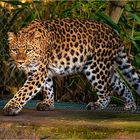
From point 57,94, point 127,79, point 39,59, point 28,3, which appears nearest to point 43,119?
point 39,59

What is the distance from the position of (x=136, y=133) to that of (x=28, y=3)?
4.23 metres

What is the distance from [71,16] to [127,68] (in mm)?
1860

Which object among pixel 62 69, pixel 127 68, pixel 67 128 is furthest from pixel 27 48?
pixel 127 68

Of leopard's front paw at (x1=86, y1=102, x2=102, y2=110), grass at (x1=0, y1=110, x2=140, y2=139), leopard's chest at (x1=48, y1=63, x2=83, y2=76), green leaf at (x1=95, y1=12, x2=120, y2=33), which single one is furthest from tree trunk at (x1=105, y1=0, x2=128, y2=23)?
grass at (x1=0, y1=110, x2=140, y2=139)

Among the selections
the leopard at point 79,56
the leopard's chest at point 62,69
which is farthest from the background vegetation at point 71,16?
the leopard's chest at point 62,69

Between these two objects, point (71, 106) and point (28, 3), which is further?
point (28, 3)

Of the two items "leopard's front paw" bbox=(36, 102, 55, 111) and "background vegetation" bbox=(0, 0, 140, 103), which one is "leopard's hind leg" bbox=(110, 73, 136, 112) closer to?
"background vegetation" bbox=(0, 0, 140, 103)

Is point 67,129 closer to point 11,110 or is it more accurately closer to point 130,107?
point 11,110

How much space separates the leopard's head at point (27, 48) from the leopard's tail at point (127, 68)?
1278 mm

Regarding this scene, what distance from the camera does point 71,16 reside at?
996cm

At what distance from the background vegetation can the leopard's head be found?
1.78 meters

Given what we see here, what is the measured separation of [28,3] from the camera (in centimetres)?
1014

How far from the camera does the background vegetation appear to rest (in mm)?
9547

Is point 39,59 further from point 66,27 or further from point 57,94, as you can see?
point 57,94
